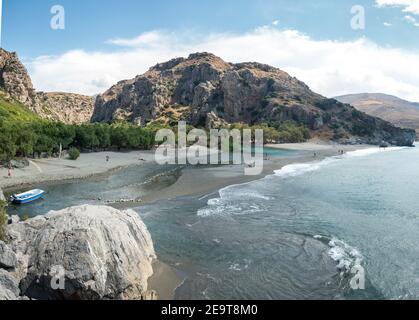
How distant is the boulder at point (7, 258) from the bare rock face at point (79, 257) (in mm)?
413

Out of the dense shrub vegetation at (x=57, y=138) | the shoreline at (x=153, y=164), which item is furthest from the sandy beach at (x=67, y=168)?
the dense shrub vegetation at (x=57, y=138)

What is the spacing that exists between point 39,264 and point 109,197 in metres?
32.4

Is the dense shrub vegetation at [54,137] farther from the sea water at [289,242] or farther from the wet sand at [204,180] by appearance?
the sea water at [289,242]

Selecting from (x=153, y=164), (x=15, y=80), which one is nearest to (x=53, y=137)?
(x=153, y=164)

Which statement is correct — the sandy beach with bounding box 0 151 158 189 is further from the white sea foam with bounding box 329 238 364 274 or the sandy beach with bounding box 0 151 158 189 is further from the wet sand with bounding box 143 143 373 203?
the white sea foam with bounding box 329 238 364 274

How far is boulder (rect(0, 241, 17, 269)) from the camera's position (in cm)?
1903

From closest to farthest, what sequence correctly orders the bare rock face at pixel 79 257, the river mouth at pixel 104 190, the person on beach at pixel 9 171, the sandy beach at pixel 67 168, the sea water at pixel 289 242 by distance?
the bare rock face at pixel 79 257, the sea water at pixel 289 242, the river mouth at pixel 104 190, the person on beach at pixel 9 171, the sandy beach at pixel 67 168

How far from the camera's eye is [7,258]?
62.7 feet

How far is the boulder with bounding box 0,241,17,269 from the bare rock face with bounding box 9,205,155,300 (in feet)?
1.36

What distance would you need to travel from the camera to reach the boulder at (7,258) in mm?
19031

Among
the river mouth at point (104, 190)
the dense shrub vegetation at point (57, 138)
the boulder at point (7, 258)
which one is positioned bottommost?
the river mouth at point (104, 190)

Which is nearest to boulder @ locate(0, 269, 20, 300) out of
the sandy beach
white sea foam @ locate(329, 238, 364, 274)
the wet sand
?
white sea foam @ locate(329, 238, 364, 274)
